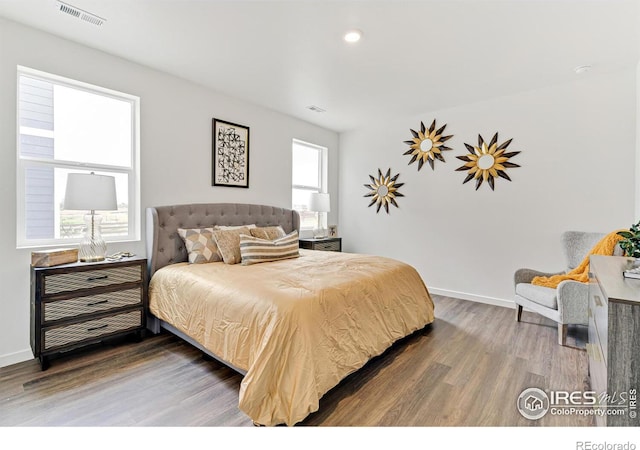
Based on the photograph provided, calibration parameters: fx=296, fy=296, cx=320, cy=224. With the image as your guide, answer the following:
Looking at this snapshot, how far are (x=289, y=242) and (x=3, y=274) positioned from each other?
2314mm

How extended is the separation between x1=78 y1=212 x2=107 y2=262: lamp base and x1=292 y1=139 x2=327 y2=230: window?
2755mm

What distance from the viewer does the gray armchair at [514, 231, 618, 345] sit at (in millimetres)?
2619

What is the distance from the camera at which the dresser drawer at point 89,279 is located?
2.20 metres

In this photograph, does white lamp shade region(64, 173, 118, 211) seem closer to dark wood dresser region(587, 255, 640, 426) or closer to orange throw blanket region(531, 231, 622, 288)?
dark wood dresser region(587, 255, 640, 426)

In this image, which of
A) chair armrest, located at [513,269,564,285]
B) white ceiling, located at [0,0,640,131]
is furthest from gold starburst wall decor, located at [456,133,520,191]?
chair armrest, located at [513,269,564,285]

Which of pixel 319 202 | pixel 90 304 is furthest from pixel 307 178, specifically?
pixel 90 304

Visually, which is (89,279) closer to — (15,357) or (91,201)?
(91,201)

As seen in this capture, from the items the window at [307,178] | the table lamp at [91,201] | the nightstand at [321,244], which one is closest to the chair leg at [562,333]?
the nightstand at [321,244]

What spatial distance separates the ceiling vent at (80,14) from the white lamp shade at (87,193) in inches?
45.9

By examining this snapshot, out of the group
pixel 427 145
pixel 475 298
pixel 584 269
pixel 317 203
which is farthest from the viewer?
pixel 317 203

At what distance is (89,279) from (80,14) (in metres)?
2.00

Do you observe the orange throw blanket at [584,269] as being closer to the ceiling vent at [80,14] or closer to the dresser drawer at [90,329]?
the dresser drawer at [90,329]

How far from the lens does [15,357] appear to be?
2.31m

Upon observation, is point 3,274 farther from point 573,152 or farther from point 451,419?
point 573,152
